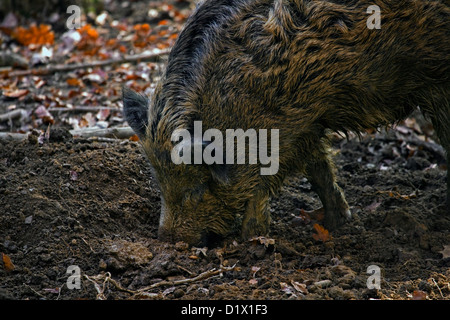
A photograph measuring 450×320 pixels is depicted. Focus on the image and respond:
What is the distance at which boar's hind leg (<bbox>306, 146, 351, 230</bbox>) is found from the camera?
551 centimetres

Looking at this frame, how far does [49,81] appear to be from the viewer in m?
8.62

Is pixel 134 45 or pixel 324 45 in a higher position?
pixel 134 45

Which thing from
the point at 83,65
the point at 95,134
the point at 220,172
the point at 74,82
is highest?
the point at 83,65

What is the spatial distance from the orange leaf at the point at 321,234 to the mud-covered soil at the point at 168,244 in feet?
0.14

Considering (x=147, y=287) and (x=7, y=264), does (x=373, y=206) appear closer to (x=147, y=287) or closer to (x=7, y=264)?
(x=147, y=287)

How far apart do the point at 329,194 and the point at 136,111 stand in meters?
1.97

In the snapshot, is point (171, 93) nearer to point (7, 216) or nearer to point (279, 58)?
point (279, 58)

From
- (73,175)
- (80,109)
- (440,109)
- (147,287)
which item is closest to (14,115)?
(80,109)

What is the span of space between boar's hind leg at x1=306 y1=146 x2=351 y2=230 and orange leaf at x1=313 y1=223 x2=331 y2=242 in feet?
0.98

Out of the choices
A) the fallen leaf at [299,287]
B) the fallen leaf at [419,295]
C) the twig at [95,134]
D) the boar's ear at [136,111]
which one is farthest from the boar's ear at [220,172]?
the twig at [95,134]

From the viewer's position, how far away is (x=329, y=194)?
218 inches

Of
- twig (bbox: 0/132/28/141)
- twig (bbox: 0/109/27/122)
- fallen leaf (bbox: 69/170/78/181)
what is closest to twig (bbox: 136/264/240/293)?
fallen leaf (bbox: 69/170/78/181)

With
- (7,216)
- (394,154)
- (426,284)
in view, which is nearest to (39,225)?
(7,216)

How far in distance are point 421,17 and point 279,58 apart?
118 cm
